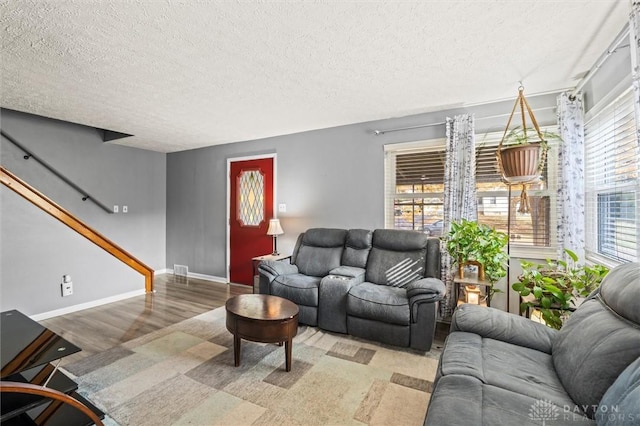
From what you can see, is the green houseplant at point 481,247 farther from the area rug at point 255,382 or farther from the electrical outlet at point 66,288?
the electrical outlet at point 66,288

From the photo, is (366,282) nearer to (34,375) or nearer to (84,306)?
(34,375)

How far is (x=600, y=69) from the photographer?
236 centimetres

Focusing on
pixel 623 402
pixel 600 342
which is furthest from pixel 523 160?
pixel 623 402

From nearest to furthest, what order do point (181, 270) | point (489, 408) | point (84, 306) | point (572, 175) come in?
point (489, 408), point (572, 175), point (84, 306), point (181, 270)

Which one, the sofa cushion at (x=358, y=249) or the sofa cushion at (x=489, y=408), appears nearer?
the sofa cushion at (x=489, y=408)

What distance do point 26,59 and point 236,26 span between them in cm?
178

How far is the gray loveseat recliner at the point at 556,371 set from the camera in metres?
1.07

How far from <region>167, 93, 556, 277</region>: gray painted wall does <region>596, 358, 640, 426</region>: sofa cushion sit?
276 centimetres

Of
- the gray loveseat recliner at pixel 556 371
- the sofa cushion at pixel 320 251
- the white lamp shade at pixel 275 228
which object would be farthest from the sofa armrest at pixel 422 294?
the white lamp shade at pixel 275 228

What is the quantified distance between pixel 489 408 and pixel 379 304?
159 centimetres

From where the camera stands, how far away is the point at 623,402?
92cm

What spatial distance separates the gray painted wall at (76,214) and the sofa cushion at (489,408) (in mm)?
4254

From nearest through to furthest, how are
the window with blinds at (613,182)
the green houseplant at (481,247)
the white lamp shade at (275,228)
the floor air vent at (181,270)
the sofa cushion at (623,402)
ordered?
the sofa cushion at (623,402)
the window with blinds at (613,182)
the green houseplant at (481,247)
the white lamp shade at (275,228)
the floor air vent at (181,270)

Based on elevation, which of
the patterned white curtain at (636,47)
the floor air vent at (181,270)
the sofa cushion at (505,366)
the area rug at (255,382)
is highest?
the patterned white curtain at (636,47)
